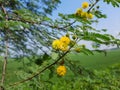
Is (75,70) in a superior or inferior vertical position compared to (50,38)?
inferior

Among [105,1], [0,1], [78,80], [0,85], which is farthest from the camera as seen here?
[0,1]

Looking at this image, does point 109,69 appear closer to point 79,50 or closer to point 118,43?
point 118,43

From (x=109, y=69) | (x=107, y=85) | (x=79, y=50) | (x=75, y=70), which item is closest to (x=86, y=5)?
(x=79, y=50)

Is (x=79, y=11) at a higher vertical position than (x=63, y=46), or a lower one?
higher

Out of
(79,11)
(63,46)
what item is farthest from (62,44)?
(79,11)

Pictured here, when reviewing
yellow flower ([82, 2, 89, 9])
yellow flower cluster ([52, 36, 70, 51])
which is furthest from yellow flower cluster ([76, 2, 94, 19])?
yellow flower cluster ([52, 36, 70, 51])

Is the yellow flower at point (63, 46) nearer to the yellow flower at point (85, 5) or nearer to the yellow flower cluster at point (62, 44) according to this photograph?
the yellow flower cluster at point (62, 44)

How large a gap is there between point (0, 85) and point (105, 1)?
138cm

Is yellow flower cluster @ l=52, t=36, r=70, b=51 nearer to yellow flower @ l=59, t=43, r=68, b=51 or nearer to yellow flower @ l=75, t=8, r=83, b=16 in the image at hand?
yellow flower @ l=59, t=43, r=68, b=51

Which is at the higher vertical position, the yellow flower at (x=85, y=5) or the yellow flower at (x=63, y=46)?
the yellow flower at (x=85, y=5)

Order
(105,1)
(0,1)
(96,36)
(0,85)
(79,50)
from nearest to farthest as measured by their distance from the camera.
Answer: (96,36)
(79,50)
(0,85)
(105,1)
(0,1)

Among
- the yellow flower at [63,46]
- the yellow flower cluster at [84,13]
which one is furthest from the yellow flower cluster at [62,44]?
the yellow flower cluster at [84,13]

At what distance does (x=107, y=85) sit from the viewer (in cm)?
441

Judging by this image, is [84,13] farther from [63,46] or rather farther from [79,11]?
[63,46]
